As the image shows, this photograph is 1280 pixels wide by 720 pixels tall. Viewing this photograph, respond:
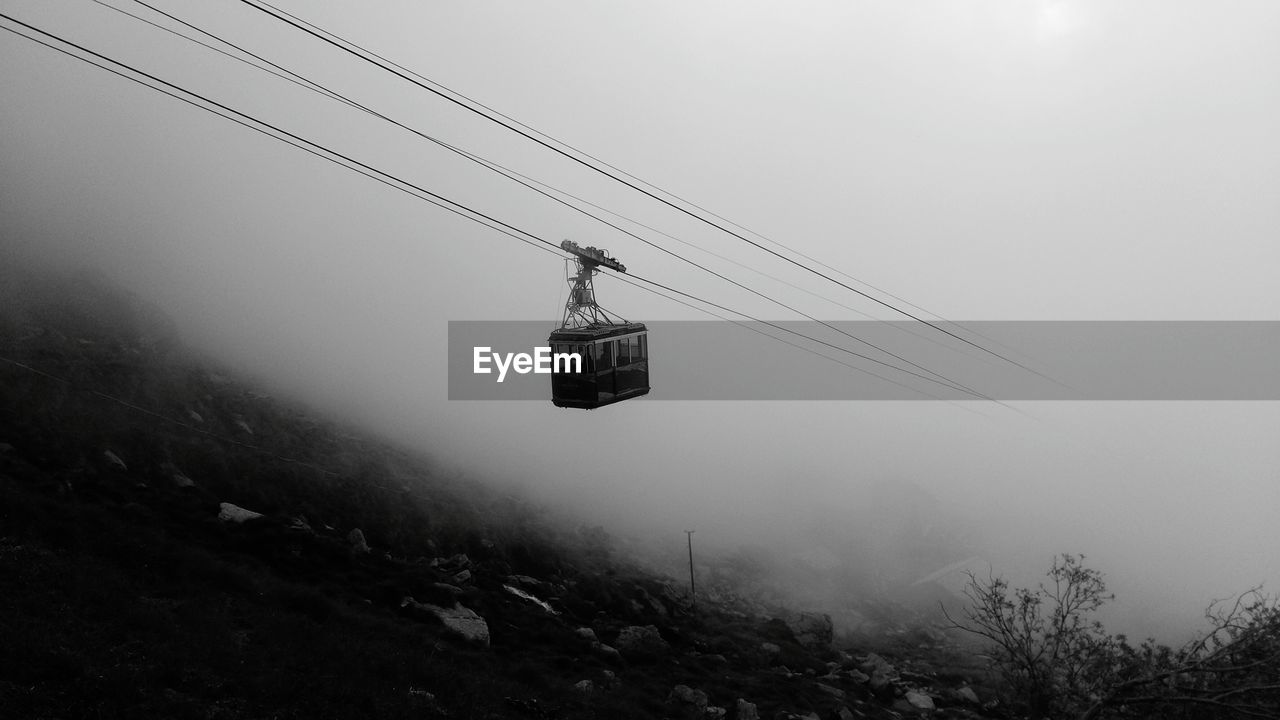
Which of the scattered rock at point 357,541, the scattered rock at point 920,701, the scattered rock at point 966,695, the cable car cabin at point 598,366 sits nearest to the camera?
the cable car cabin at point 598,366

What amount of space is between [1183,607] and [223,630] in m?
172

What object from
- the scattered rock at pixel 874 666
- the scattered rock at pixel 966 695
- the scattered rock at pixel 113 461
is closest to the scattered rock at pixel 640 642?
the scattered rock at pixel 874 666

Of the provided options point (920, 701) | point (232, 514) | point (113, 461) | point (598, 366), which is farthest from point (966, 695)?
point (113, 461)

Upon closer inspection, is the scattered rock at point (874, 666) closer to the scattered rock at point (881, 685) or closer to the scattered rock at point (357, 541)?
the scattered rock at point (881, 685)

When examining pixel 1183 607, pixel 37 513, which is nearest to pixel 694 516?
pixel 37 513

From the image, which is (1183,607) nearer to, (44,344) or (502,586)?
(502,586)

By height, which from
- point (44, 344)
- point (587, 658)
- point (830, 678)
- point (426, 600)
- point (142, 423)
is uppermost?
point (44, 344)

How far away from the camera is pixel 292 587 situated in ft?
93.1

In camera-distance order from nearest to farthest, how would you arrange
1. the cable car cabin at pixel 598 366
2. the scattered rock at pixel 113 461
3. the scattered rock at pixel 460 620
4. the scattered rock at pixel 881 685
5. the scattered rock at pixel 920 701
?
1. the cable car cabin at pixel 598 366
2. the scattered rock at pixel 460 620
3. the scattered rock at pixel 113 461
4. the scattered rock at pixel 920 701
5. the scattered rock at pixel 881 685

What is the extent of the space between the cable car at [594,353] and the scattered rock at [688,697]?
17.7 metres

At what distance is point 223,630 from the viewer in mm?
21125

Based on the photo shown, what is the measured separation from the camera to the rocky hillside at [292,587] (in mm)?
18406

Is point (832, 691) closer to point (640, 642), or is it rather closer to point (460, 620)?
point (640, 642)

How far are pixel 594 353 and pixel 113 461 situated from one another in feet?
102
